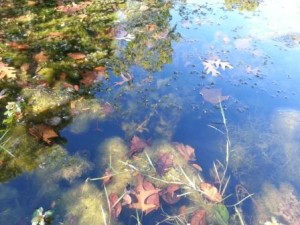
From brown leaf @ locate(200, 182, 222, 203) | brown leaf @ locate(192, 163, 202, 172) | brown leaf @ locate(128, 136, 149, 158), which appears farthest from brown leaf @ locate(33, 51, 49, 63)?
brown leaf @ locate(200, 182, 222, 203)

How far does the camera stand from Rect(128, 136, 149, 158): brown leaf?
243cm

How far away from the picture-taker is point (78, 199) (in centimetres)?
211

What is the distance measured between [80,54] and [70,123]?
991mm

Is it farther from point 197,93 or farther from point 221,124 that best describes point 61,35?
point 221,124

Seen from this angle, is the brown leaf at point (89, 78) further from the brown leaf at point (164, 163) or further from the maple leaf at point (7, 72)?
the brown leaf at point (164, 163)

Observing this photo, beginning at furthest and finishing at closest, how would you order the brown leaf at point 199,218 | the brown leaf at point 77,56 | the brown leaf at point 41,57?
the brown leaf at point 77,56, the brown leaf at point 41,57, the brown leaf at point 199,218

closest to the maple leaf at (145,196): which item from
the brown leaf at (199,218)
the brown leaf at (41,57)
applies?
the brown leaf at (199,218)

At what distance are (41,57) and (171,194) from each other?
1.98 m

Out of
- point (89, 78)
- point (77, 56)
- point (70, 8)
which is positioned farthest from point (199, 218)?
point (70, 8)

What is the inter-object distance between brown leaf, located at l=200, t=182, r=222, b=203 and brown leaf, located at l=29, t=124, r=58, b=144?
3.95ft

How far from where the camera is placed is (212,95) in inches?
119

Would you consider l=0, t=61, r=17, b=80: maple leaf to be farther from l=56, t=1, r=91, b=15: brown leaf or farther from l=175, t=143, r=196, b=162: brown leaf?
l=175, t=143, r=196, b=162: brown leaf

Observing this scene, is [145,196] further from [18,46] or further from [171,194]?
[18,46]

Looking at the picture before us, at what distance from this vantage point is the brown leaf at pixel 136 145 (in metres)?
2.43
